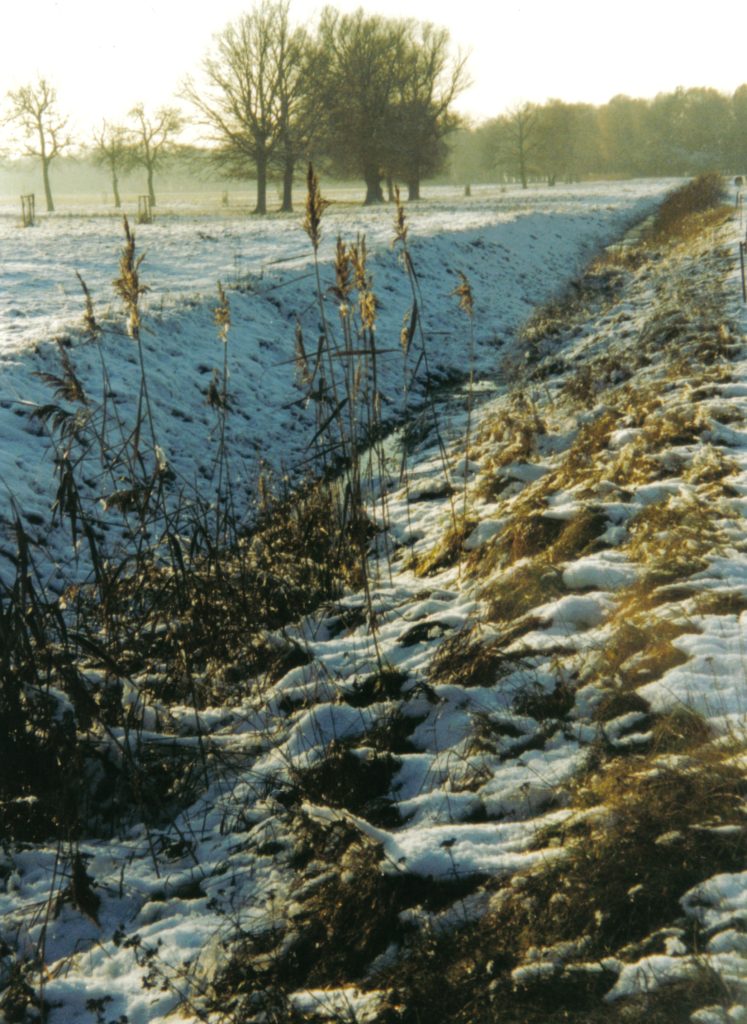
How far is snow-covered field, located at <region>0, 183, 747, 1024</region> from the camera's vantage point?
2.30 meters

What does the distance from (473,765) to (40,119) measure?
51.8 m

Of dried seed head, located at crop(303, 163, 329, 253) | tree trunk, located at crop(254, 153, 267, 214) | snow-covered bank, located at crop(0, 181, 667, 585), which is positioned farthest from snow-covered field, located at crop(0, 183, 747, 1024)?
tree trunk, located at crop(254, 153, 267, 214)

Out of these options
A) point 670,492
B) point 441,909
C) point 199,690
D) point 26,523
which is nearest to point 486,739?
point 441,909

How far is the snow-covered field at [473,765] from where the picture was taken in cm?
230

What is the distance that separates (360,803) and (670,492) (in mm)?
2756

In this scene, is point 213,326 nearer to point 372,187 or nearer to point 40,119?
point 372,187

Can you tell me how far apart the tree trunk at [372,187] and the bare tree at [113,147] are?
48.3 ft

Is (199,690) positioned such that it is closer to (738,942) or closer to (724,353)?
(738,942)

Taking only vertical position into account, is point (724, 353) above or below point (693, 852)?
above

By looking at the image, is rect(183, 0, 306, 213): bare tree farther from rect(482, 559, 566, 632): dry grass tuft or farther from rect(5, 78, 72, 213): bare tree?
rect(482, 559, 566, 632): dry grass tuft

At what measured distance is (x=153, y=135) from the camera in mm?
48781

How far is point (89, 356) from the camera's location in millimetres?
9602

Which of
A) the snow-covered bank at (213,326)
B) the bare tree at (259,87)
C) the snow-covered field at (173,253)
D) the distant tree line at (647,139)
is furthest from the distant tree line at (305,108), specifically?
the distant tree line at (647,139)

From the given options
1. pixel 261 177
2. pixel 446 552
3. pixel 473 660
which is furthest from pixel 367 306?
pixel 261 177
